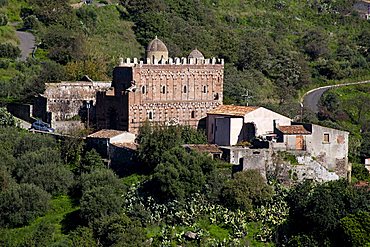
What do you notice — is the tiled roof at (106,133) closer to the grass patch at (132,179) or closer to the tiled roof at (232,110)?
the grass patch at (132,179)

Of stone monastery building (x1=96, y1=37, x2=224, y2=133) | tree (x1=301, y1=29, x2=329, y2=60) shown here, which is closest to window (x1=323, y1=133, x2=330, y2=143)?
stone monastery building (x1=96, y1=37, x2=224, y2=133)

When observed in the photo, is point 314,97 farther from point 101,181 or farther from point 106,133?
point 101,181

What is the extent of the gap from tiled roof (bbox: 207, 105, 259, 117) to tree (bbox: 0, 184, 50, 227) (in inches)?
434

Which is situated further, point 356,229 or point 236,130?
point 236,130

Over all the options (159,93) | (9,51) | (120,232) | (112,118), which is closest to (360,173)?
(159,93)

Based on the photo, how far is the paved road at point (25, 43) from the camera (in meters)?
75.6

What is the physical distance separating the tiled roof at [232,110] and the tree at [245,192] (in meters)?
5.81

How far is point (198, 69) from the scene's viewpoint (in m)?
52.9

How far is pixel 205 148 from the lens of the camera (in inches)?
1845

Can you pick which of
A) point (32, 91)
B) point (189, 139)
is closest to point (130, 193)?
point (189, 139)

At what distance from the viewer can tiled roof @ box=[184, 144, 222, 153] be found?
46.3 meters

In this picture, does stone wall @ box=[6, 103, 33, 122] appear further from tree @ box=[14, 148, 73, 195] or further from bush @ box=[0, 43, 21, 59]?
bush @ box=[0, 43, 21, 59]

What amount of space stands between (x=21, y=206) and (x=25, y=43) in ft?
116

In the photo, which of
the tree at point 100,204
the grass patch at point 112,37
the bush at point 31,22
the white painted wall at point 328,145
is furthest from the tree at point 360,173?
the bush at point 31,22
